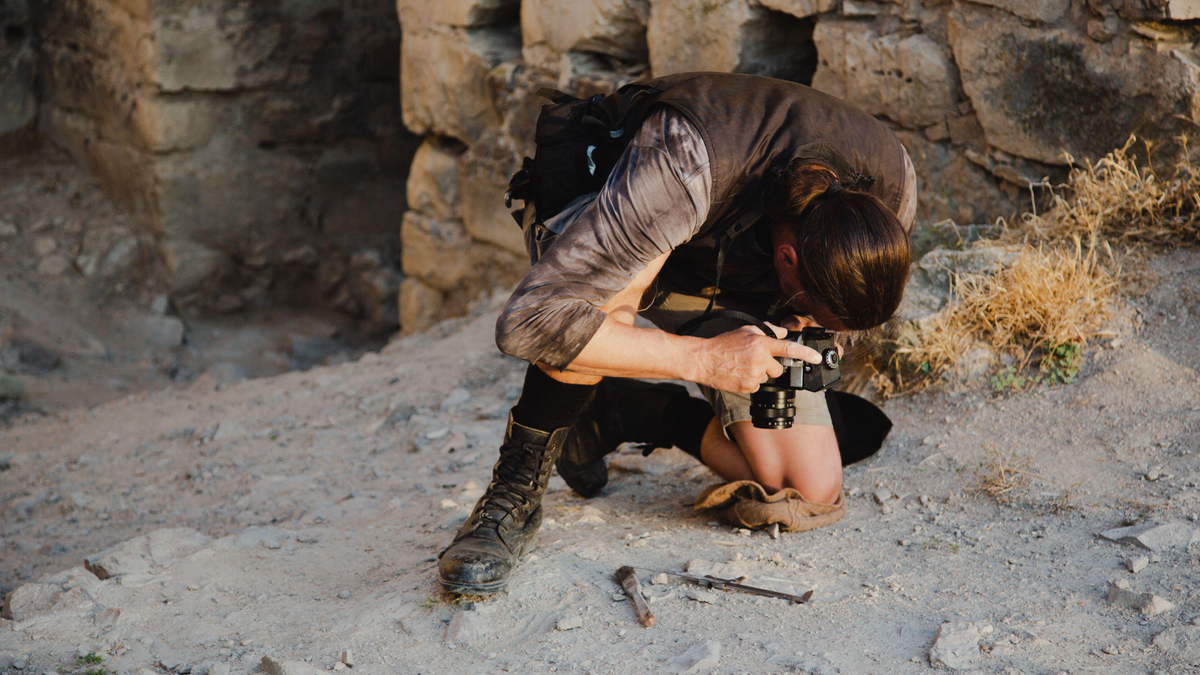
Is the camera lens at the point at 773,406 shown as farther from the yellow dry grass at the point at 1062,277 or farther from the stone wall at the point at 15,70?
the stone wall at the point at 15,70

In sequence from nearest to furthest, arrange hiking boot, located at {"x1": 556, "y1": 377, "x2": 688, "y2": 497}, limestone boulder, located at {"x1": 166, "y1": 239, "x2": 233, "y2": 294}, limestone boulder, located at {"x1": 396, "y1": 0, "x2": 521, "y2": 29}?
hiking boot, located at {"x1": 556, "y1": 377, "x2": 688, "y2": 497}, limestone boulder, located at {"x1": 396, "y1": 0, "x2": 521, "y2": 29}, limestone boulder, located at {"x1": 166, "y1": 239, "x2": 233, "y2": 294}

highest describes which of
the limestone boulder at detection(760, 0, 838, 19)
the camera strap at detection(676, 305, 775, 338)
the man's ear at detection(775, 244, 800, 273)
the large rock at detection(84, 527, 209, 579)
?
the limestone boulder at detection(760, 0, 838, 19)

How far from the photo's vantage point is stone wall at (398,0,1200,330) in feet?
7.78

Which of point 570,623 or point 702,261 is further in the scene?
point 702,261

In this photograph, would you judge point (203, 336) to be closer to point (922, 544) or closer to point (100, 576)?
point (100, 576)

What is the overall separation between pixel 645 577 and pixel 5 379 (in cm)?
337

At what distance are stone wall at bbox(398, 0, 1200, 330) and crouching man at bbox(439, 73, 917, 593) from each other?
936mm

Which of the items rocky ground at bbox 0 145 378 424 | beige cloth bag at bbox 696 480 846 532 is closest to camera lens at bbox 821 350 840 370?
beige cloth bag at bbox 696 480 846 532

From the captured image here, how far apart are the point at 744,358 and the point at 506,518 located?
0.56 metres

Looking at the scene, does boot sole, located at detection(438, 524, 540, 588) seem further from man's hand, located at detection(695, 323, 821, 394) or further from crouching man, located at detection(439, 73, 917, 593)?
man's hand, located at detection(695, 323, 821, 394)

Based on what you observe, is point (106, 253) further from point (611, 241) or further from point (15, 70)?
point (611, 241)

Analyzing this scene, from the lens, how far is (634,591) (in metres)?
1.64

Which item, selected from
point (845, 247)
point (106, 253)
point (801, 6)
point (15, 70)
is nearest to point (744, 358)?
point (845, 247)

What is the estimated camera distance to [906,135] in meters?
2.83
